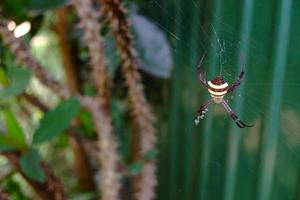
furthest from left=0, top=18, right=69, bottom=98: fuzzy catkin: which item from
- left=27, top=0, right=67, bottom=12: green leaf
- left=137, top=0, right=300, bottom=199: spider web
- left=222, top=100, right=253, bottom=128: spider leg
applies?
left=222, top=100, right=253, bottom=128: spider leg

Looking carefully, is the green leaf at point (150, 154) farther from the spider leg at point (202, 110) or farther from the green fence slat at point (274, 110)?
the green fence slat at point (274, 110)

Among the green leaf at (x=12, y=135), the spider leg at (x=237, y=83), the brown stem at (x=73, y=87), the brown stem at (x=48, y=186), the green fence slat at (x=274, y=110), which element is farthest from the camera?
the brown stem at (x=73, y=87)

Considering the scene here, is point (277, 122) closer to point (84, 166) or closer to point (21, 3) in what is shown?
point (21, 3)

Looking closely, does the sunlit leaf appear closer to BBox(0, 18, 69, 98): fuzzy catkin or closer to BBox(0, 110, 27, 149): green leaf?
BBox(0, 18, 69, 98): fuzzy catkin

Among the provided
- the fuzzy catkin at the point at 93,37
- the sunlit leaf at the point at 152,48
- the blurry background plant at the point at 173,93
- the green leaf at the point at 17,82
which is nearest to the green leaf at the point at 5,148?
the blurry background plant at the point at 173,93

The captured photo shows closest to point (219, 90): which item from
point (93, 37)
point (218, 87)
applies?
point (218, 87)
